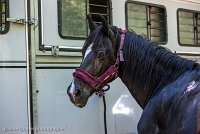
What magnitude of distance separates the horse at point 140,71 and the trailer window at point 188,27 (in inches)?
105

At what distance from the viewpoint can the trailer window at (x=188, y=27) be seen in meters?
5.80

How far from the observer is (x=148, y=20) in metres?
5.37

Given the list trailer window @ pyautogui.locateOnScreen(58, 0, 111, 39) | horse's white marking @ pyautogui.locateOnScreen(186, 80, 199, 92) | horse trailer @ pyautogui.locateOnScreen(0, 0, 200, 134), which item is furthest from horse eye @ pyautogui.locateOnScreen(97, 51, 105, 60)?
trailer window @ pyautogui.locateOnScreen(58, 0, 111, 39)

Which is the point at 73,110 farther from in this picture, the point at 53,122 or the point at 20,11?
the point at 20,11

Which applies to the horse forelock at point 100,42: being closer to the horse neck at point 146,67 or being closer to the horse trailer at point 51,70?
the horse neck at point 146,67

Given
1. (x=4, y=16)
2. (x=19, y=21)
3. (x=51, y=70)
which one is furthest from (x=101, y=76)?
(x=4, y=16)

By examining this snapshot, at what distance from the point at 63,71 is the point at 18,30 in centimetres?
66

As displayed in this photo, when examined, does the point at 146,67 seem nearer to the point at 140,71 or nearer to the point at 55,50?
the point at 140,71

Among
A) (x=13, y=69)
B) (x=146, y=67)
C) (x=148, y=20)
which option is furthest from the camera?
(x=148, y=20)

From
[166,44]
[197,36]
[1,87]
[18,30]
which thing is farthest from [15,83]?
[197,36]

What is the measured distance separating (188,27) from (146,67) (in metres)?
3.09

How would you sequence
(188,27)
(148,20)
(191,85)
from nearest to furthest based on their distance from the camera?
1. (191,85)
2. (148,20)
3. (188,27)

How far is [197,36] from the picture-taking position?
20.3ft

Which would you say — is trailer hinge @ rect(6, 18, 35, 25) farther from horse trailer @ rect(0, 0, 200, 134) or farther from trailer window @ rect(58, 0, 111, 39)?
trailer window @ rect(58, 0, 111, 39)
